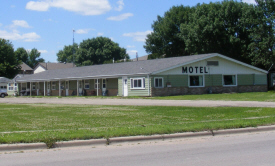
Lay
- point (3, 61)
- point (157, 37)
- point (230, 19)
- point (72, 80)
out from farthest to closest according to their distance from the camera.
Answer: point (3, 61) → point (157, 37) → point (230, 19) → point (72, 80)

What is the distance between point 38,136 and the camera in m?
9.77

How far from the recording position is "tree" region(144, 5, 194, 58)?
6206 centimetres

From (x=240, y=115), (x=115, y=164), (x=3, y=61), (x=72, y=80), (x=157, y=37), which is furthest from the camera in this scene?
(x=3, y=61)

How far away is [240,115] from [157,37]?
5031cm

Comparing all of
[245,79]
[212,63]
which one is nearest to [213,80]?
[212,63]

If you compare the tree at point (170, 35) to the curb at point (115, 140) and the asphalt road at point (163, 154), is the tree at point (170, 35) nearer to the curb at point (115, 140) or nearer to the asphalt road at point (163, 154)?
the curb at point (115, 140)

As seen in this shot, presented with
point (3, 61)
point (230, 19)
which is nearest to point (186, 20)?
point (230, 19)

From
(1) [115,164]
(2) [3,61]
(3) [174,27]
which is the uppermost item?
(3) [174,27]

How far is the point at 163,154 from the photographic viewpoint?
8320mm

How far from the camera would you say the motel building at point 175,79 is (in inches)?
1388

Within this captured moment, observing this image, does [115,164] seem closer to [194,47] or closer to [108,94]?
[108,94]

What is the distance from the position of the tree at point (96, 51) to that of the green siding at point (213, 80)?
51.1 m

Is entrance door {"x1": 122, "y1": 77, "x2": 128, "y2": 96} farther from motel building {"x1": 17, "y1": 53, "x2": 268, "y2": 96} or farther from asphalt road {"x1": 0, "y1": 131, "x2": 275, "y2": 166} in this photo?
asphalt road {"x1": 0, "y1": 131, "x2": 275, "y2": 166}

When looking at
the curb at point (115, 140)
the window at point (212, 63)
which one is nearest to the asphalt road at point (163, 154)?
the curb at point (115, 140)
